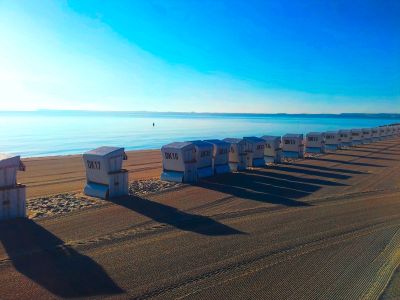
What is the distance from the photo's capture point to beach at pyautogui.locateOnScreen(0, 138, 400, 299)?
632 cm

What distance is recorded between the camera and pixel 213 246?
8.23m

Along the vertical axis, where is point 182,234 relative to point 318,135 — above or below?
below

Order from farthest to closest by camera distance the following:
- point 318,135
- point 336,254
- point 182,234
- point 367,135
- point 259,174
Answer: point 367,135
point 318,135
point 259,174
point 182,234
point 336,254

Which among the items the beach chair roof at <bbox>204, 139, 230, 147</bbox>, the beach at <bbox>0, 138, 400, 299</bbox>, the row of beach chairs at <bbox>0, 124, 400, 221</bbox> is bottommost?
the beach at <bbox>0, 138, 400, 299</bbox>

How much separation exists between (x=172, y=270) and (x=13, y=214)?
5.85 meters

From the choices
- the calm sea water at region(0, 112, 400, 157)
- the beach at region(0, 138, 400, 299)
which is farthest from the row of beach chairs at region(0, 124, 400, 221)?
the calm sea water at region(0, 112, 400, 157)

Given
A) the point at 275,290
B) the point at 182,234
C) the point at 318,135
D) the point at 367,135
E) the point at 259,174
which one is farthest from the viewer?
the point at 367,135

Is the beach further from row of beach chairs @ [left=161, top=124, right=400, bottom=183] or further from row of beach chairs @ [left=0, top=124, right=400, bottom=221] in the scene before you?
row of beach chairs @ [left=161, top=124, right=400, bottom=183]

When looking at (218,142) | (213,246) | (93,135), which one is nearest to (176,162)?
(218,142)

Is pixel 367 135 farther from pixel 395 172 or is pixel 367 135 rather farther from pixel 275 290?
pixel 275 290

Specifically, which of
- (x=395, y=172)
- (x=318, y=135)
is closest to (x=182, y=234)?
(x=395, y=172)

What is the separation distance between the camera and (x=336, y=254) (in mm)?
→ 7754

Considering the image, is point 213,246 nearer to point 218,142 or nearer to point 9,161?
point 9,161

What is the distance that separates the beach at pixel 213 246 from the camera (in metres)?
6.32
